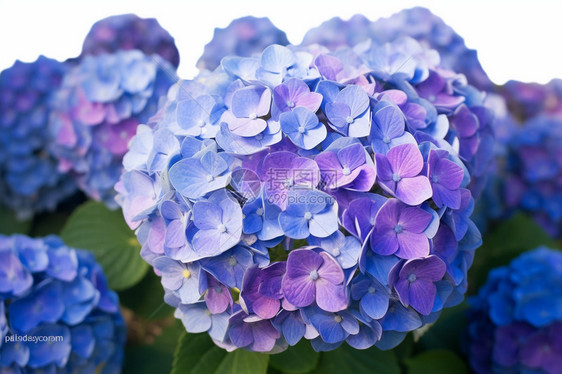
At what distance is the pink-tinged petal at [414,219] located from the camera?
72 centimetres

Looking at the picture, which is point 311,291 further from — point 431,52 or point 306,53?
point 431,52

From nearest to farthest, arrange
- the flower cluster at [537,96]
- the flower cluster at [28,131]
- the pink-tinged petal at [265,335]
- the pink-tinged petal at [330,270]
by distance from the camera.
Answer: the pink-tinged petal at [330,270] → the pink-tinged petal at [265,335] → the flower cluster at [28,131] → the flower cluster at [537,96]

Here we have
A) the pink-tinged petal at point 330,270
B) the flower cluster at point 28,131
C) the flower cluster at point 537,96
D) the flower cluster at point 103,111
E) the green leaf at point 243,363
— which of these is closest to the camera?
the pink-tinged petal at point 330,270

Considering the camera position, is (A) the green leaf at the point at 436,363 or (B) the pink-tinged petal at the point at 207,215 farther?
(A) the green leaf at the point at 436,363

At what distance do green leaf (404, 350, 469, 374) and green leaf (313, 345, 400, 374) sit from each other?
14 cm

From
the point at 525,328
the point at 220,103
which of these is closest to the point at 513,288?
the point at 525,328

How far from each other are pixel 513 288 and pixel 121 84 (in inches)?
41.5

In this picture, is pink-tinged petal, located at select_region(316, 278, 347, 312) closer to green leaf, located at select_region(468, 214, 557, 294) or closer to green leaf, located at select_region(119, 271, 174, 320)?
green leaf, located at select_region(119, 271, 174, 320)

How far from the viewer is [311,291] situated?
0.72 metres

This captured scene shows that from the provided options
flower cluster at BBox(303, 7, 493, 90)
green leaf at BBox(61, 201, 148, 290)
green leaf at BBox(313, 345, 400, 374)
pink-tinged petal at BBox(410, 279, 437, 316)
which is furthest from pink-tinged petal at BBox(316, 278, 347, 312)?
flower cluster at BBox(303, 7, 493, 90)

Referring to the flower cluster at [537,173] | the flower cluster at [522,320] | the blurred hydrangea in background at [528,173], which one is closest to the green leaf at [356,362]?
the flower cluster at [522,320]

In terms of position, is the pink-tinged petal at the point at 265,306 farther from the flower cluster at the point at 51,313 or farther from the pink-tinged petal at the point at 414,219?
the flower cluster at the point at 51,313

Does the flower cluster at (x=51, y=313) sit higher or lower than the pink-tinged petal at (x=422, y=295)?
lower

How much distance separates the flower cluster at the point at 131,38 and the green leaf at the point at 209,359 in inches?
35.3
